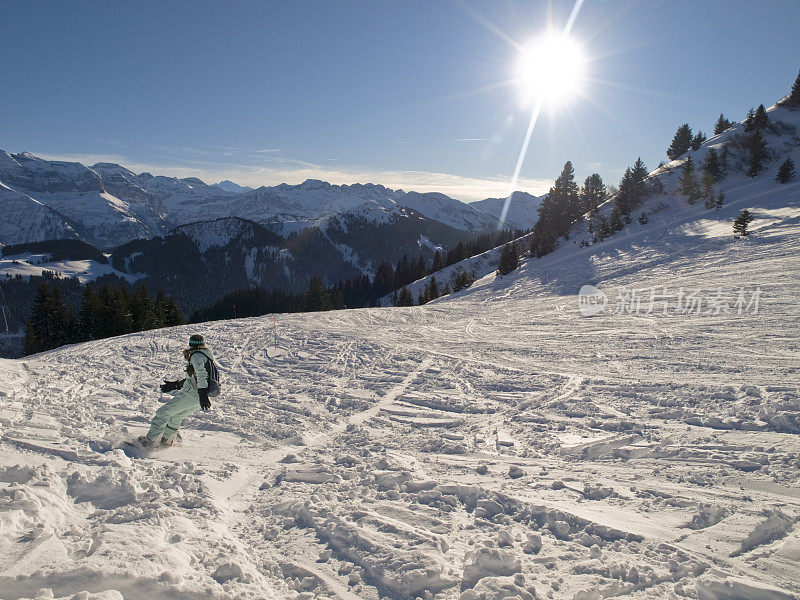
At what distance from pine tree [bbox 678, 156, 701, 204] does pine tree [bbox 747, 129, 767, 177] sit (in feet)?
16.5

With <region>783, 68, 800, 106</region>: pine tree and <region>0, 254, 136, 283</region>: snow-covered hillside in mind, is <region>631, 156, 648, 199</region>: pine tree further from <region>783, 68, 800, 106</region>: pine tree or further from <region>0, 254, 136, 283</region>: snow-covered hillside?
<region>0, 254, 136, 283</region>: snow-covered hillside

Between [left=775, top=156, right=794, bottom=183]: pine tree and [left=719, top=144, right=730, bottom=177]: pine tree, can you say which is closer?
[left=775, top=156, right=794, bottom=183]: pine tree

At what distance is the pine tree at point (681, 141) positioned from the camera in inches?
2388

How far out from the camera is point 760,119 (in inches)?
1779

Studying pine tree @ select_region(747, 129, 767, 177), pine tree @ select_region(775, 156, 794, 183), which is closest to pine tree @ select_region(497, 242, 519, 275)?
pine tree @ select_region(775, 156, 794, 183)

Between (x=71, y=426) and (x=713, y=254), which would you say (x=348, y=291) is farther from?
(x=71, y=426)

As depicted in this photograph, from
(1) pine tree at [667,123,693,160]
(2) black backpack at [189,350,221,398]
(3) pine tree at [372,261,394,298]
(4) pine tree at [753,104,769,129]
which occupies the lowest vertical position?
(2) black backpack at [189,350,221,398]

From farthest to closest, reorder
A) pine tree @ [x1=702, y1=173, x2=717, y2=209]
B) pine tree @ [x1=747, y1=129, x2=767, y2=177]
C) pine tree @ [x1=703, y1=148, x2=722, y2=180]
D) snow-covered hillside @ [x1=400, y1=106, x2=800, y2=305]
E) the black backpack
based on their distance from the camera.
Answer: pine tree @ [x1=703, y1=148, x2=722, y2=180] → pine tree @ [x1=747, y1=129, x2=767, y2=177] → pine tree @ [x1=702, y1=173, x2=717, y2=209] → snow-covered hillside @ [x1=400, y1=106, x2=800, y2=305] → the black backpack

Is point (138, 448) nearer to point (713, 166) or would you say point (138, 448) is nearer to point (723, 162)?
point (713, 166)

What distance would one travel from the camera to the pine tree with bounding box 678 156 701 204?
132ft

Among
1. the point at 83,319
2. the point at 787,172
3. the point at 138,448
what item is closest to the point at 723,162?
the point at 787,172

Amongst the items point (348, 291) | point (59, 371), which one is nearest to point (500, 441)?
point (59, 371)

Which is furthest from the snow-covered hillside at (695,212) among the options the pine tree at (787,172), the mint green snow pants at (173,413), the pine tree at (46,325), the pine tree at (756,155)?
the pine tree at (46,325)

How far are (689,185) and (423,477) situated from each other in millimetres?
50109
